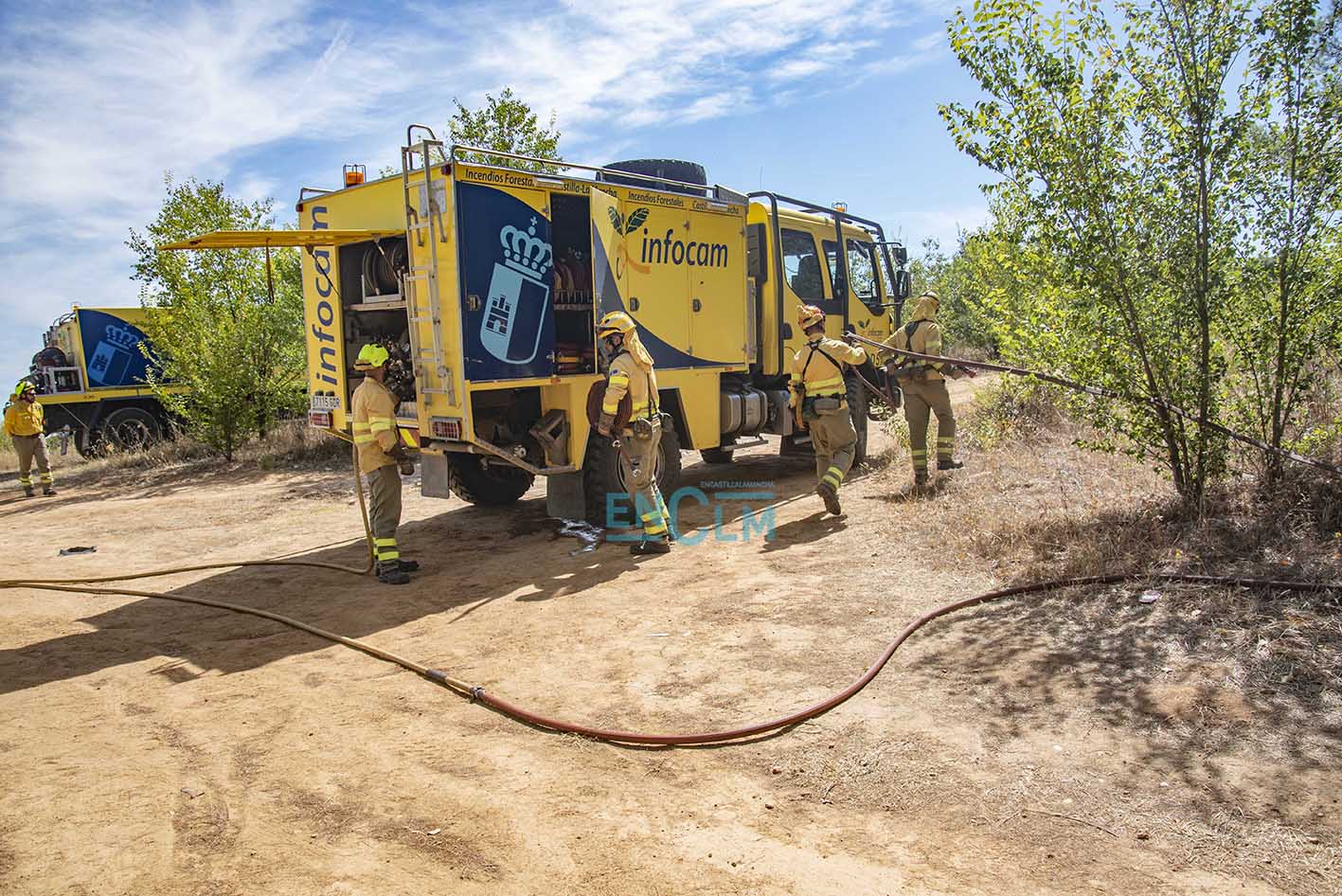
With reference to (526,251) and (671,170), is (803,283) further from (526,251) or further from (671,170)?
(526,251)

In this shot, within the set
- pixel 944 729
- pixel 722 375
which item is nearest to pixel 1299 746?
pixel 944 729

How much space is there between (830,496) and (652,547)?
1.54 meters

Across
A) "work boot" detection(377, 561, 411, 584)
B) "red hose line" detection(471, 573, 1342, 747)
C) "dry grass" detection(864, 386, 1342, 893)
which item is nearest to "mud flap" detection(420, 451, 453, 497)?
"work boot" detection(377, 561, 411, 584)

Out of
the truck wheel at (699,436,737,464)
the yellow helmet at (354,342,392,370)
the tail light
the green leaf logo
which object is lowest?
the truck wheel at (699,436,737,464)

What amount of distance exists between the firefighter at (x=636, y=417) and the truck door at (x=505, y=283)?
20.0 inches

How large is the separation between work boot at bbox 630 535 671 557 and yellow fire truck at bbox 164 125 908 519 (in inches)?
29.6

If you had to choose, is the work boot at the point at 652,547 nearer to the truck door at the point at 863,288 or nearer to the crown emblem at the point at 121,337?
the truck door at the point at 863,288

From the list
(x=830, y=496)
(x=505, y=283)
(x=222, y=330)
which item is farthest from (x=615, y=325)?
Answer: (x=222, y=330)

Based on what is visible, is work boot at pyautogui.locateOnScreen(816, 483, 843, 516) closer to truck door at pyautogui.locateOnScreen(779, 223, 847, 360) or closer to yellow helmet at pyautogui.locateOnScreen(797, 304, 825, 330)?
yellow helmet at pyautogui.locateOnScreen(797, 304, 825, 330)

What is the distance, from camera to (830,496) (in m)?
7.36

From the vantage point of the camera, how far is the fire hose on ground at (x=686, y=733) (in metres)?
3.79

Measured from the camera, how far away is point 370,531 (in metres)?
6.85

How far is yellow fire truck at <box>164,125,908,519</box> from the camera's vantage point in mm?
6531

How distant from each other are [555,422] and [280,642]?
275 cm
